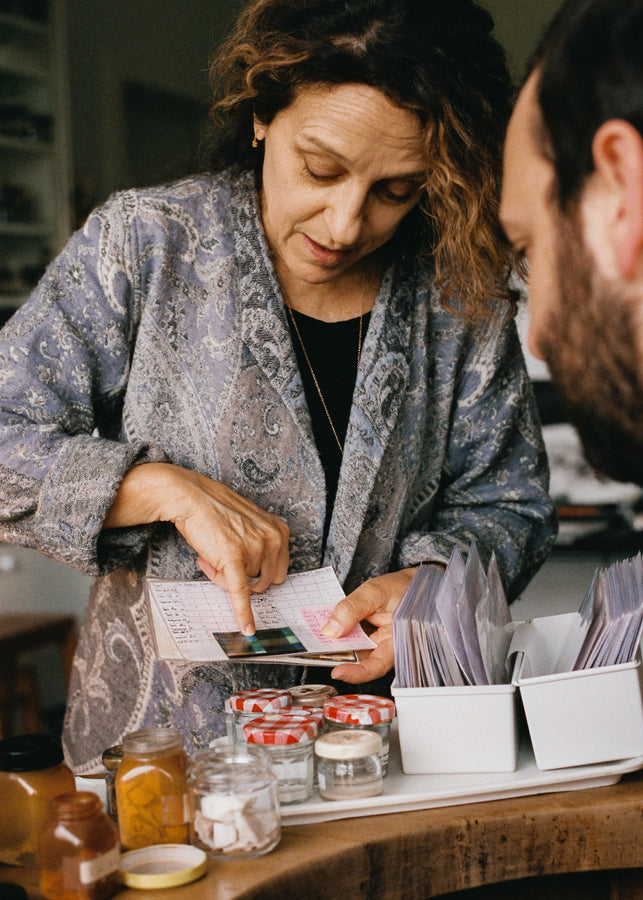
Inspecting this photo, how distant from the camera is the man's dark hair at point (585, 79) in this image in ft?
2.48

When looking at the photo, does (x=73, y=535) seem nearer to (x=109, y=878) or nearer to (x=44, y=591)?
(x=109, y=878)

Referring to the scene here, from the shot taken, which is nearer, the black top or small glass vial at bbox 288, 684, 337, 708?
small glass vial at bbox 288, 684, 337, 708

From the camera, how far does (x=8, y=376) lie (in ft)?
4.41

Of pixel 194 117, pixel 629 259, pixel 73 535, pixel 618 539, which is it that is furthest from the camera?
pixel 194 117

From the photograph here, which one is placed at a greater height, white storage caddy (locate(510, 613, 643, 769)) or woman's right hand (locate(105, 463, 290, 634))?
woman's right hand (locate(105, 463, 290, 634))

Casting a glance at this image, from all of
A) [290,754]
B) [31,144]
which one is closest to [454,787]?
[290,754]

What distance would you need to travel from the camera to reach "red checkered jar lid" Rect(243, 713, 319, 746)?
0.99 metres

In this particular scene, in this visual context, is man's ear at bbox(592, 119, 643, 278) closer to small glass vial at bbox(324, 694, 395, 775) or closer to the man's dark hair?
the man's dark hair

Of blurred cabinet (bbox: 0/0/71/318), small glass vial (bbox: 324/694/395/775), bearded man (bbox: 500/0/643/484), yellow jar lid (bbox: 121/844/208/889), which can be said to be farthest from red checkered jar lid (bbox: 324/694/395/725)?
blurred cabinet (bbox: 0/0/71/318)

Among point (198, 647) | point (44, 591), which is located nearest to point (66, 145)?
point (44, 591)

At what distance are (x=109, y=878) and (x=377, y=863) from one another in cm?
27

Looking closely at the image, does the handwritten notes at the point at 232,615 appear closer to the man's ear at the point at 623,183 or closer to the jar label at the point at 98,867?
the jar label at the point at 98,867

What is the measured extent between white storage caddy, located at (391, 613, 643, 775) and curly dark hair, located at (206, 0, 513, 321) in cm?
70

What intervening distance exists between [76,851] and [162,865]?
0.10 metres
